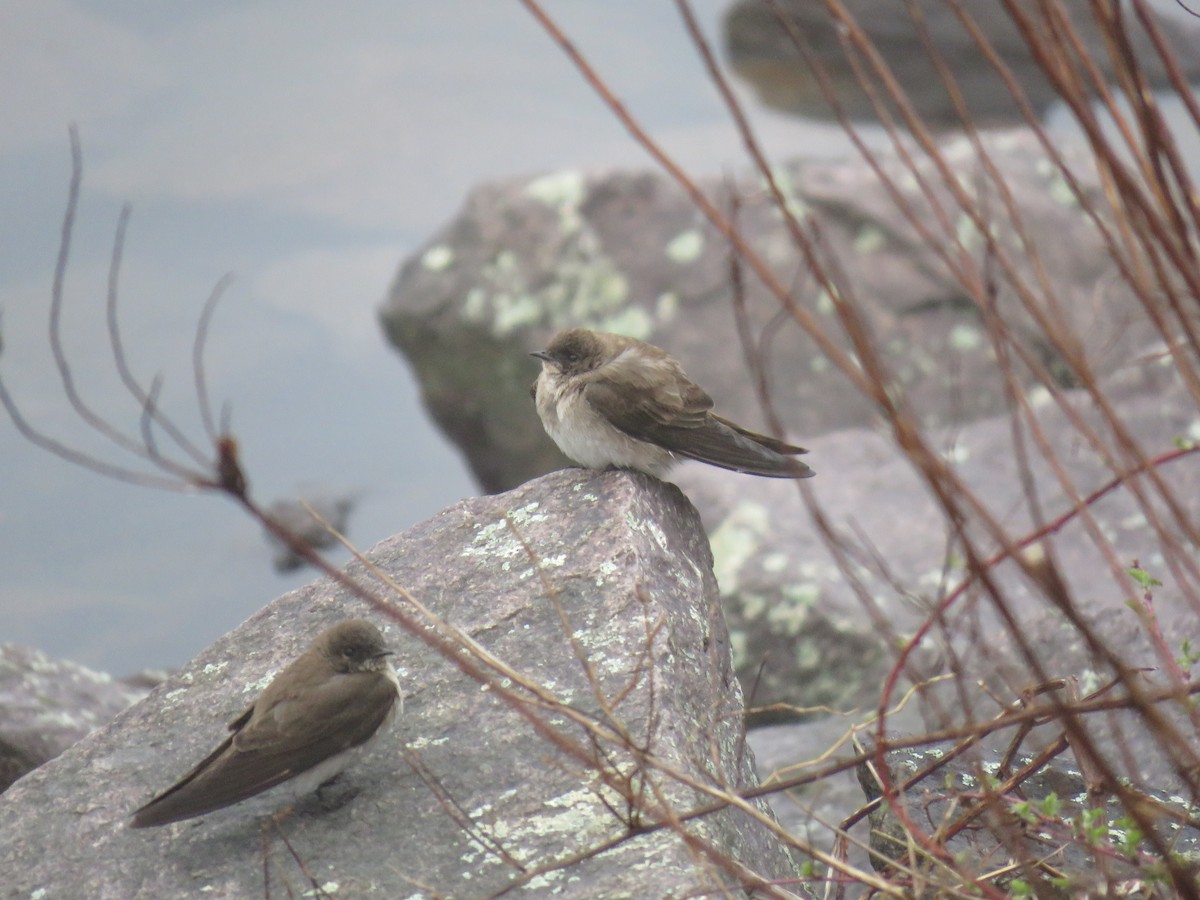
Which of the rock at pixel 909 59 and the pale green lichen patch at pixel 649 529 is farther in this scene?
the rock at pixel 909 59

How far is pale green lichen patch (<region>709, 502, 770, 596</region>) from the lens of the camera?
717cm

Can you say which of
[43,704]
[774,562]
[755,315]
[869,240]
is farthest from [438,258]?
[43,704]

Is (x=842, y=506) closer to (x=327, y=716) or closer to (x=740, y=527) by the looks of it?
(x=740, y=527)

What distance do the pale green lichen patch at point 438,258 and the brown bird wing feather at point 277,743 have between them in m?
6.14

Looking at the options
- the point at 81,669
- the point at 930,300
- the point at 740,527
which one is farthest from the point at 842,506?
the point at 81,669

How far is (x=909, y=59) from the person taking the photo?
1144 centimetres

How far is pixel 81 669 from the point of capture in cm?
628

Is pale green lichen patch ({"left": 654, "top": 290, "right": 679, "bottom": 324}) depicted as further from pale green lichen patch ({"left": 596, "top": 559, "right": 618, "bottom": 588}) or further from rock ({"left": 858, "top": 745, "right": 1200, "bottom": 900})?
pale green lichen patch ({"left": 596, "top": 559, "right": 618, "bottom": 588})

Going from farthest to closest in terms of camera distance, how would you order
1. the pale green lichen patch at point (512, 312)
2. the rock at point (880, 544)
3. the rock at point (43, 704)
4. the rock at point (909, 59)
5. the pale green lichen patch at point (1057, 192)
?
1. the rock at point (909, 59)
2. the pale green lichen patch at point (1057, 192)
3. the pale green lichen patch at point (512, 312)
4. the rock at point (880, 544)
5. the rock at point (43, 704)

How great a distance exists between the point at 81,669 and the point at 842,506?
4007 mm

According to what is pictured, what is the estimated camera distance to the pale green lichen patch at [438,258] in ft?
30.5

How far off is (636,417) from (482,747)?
158cm

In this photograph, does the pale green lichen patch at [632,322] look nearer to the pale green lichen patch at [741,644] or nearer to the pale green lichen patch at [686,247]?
the pale green lichen patch at [686,247]

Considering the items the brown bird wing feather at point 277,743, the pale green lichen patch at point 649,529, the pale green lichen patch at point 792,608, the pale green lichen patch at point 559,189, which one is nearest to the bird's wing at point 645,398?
the pale green lichen patch at point 649,529
